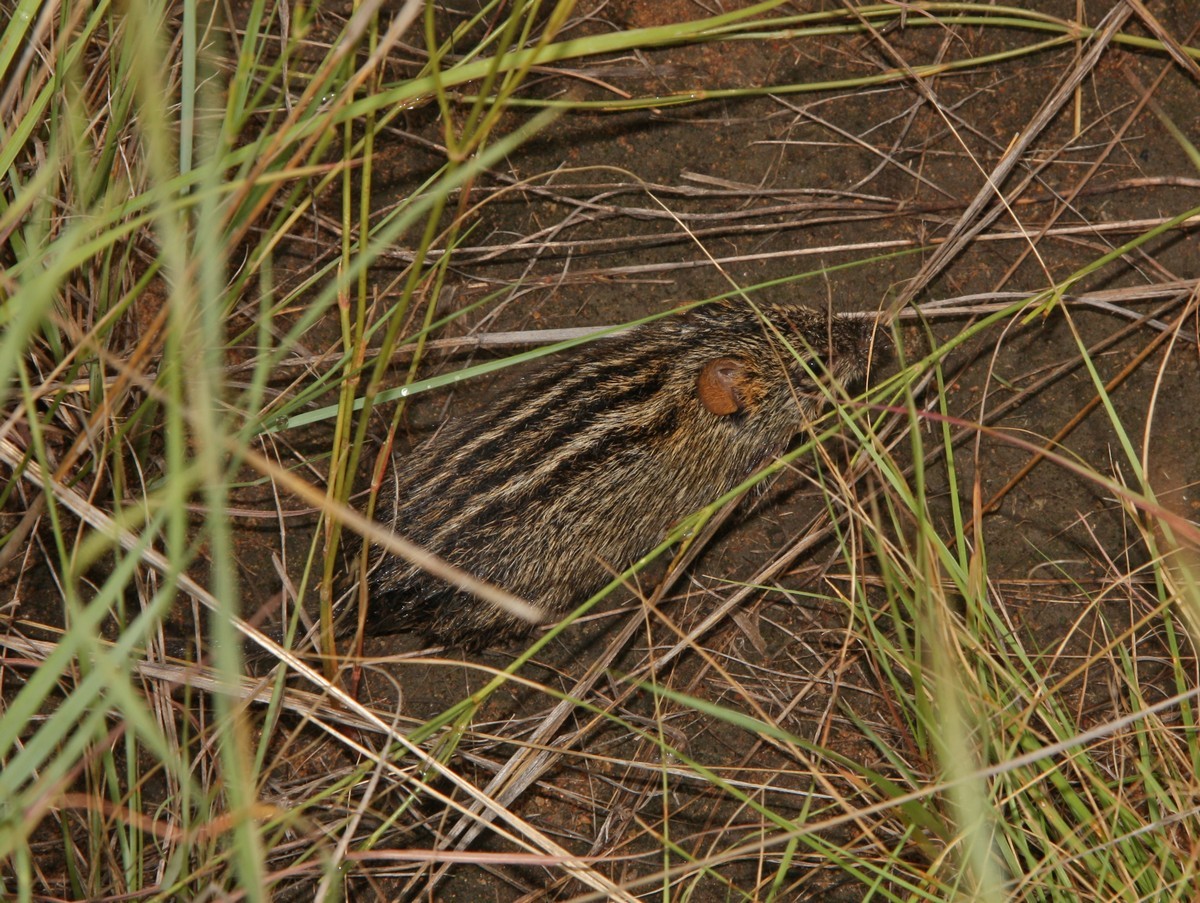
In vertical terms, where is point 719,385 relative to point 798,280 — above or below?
below

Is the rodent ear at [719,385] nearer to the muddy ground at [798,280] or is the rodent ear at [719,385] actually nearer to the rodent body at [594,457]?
the rodent body at [594,457]

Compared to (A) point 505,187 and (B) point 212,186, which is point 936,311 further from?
(B) point 212,186

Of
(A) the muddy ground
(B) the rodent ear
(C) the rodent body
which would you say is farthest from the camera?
(A) the muddy ground

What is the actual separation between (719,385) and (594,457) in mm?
640

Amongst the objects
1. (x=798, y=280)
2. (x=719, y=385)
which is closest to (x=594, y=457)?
(x=719, y=385)

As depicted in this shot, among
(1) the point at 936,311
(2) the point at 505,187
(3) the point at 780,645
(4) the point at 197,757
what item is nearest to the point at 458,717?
(4) the point at 197,757

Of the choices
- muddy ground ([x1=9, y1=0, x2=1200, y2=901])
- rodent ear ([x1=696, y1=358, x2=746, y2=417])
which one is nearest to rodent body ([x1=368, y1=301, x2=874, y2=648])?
rodent ear ([x1=696, y1=358, x2=746, y2=417])

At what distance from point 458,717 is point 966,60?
3652mm

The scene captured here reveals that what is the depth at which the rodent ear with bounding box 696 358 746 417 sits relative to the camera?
441 centimetres

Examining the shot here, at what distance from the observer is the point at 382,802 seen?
14.7 feet

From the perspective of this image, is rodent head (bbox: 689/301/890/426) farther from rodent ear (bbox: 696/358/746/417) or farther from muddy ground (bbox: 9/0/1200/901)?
muddy ground (bbox: 9/0/1200/901)

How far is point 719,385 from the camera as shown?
4414 mm

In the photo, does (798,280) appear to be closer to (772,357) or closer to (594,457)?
(772,357)

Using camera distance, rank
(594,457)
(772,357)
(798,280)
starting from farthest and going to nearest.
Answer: (798,280) < (772,357) < (594,457)
